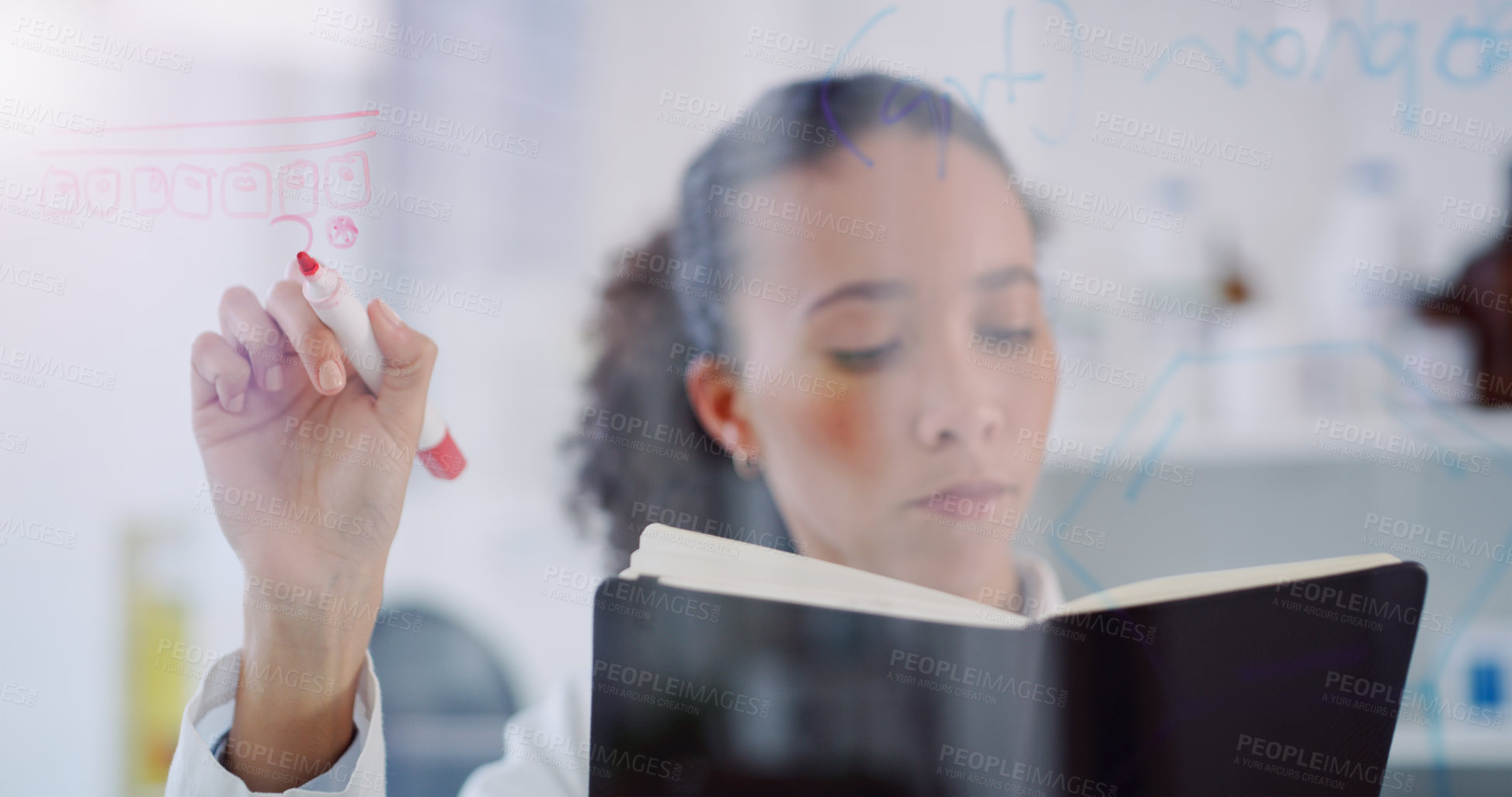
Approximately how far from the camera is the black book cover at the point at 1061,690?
1.50 feet

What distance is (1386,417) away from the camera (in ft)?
2.64

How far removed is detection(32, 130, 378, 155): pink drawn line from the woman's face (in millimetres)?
247

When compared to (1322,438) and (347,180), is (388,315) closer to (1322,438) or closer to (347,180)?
(347,180)

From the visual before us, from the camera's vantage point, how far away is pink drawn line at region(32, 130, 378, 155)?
517mm

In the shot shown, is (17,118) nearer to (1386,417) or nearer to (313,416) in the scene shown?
(313,416)

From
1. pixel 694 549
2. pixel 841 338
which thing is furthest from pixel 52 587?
pixel 841 338

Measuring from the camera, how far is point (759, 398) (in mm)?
637

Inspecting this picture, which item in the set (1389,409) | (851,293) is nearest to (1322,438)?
(1389,409)

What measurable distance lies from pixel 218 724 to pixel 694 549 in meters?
0.26

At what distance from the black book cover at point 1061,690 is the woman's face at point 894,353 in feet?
0.42

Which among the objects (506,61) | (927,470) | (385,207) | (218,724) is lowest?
(218,724)

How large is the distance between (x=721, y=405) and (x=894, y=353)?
143 millimetres

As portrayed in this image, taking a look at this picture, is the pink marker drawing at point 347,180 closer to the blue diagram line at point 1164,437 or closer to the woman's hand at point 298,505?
the woman's hand at point 298,505

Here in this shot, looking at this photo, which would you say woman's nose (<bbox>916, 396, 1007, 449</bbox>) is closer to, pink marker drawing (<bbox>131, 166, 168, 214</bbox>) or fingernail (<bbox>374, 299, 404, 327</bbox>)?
fingernail (<bbox>374, 299, 404, 327</bbox>)
